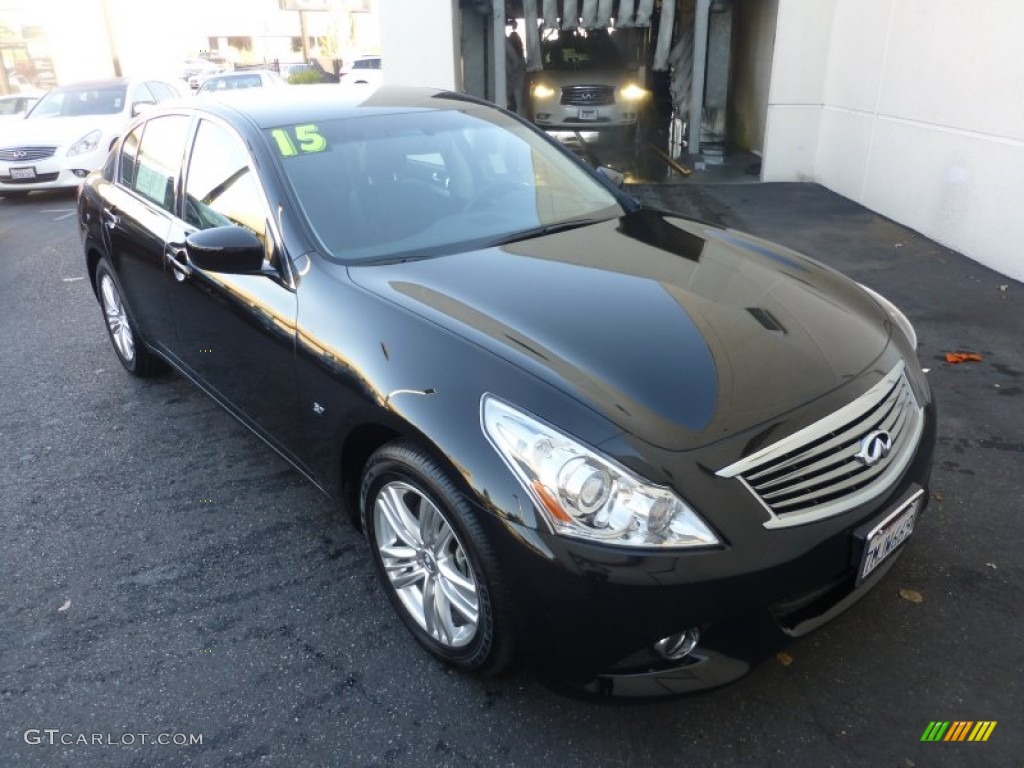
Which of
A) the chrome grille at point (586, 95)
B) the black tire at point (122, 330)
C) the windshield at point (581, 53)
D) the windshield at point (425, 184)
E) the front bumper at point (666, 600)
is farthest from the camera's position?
the windshield at point (581, 53)

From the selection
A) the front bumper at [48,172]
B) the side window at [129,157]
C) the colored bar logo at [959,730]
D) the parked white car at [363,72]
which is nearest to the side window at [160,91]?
the front bumper at [48,172]

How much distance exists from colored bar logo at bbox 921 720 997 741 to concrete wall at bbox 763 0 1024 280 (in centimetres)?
494

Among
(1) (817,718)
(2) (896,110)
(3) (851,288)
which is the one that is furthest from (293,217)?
(2) (896,110)

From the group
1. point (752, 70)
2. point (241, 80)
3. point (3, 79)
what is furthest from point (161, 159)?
point (3, 79)

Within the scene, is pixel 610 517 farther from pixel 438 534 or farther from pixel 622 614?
pixel 438 534

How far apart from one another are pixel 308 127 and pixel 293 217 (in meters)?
0.61

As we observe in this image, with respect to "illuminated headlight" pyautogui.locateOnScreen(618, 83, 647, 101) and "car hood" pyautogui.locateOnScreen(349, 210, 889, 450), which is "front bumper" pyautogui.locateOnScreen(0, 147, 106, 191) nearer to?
"illuminated headlight" pyautogui.locateOnScreen(618, 83, 647, 101)

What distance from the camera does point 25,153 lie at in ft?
34.8

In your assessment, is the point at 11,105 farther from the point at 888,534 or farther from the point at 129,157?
the point at 888,534

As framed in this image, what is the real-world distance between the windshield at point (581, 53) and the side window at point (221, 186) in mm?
10335

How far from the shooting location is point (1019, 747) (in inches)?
84.4

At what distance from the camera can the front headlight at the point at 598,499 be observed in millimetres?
1945

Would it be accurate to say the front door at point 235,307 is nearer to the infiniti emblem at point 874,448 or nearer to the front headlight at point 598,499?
the front headlight at point 598,499

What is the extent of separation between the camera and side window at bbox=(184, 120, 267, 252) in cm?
312
